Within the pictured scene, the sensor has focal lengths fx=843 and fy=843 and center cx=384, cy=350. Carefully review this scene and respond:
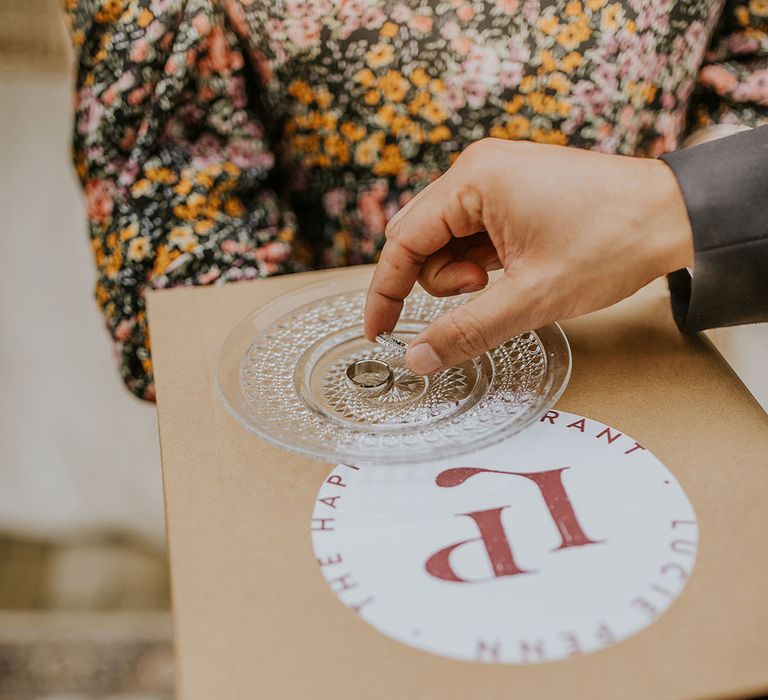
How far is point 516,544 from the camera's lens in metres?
0.51

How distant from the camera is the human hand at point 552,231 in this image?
60cm

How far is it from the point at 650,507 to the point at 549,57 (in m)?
0.51

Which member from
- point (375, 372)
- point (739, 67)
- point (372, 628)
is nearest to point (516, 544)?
point (372, 628)

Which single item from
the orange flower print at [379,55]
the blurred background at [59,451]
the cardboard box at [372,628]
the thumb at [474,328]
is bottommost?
the blurred background at [59,451]

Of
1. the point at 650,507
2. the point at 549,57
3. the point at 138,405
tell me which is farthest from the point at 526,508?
the point at 138,405

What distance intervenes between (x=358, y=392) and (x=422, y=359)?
6 centimetres

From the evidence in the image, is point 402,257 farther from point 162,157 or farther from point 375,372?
point 162,157

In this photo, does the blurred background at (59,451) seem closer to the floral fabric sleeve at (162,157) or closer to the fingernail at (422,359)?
the floral fabric sleeve at (162,157)

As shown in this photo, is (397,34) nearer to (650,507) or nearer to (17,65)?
(650,507)

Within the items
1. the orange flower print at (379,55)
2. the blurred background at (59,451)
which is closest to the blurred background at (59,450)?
the blurred background at (59,451)

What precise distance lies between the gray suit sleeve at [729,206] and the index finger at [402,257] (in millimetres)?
178

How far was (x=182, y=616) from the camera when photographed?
1.57ft

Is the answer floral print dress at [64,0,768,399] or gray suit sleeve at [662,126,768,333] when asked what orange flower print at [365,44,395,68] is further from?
gray suit sleeve at [662,126,768,333]

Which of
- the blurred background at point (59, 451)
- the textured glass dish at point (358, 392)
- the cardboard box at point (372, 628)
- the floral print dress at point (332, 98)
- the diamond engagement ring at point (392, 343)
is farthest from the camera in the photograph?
the blurred background at point (59, 451)
